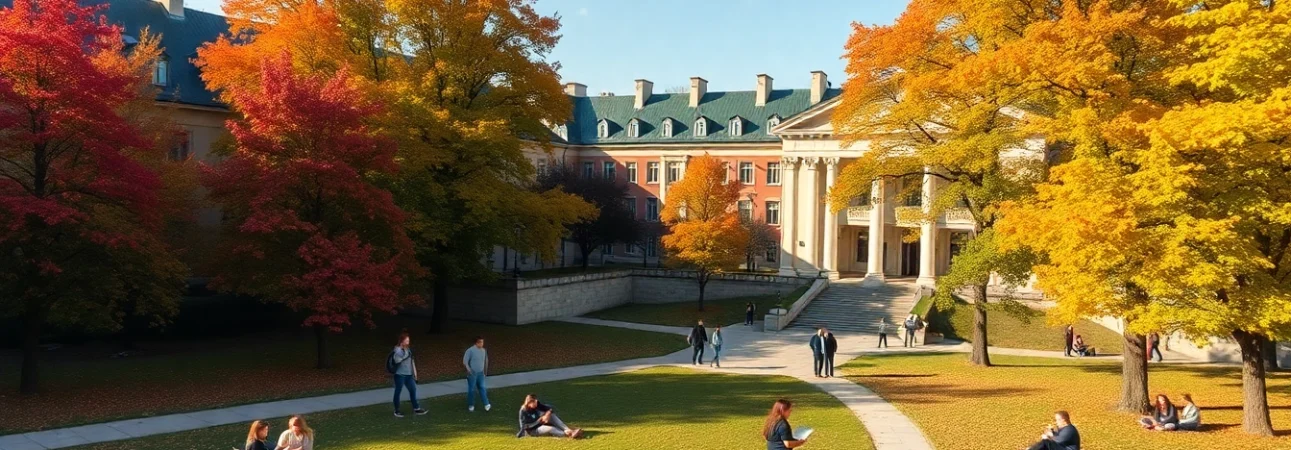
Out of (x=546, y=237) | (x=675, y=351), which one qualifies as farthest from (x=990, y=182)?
(x=546, y=237)

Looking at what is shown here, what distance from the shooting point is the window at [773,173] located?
60031 millimetres

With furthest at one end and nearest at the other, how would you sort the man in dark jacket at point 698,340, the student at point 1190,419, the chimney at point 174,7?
the chimney at point 174,7 < the man in dark jacket at point 698,340 < the student at point 1190,419

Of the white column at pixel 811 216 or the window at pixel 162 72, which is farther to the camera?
the white column at pixel 811 216

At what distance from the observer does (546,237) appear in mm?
32062

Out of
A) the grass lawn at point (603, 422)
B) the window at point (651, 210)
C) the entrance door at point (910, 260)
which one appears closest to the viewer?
the grass lawn at point (603, 422)

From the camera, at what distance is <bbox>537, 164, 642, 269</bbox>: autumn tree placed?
52.7 meters

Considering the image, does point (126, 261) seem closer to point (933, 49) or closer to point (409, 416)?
point (409, 416)

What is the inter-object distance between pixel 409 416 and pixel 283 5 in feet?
56.2

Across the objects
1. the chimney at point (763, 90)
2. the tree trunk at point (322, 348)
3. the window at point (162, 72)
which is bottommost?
the tree trunk at point (322, 348)

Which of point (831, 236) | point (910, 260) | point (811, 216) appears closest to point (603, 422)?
point (831, 236)

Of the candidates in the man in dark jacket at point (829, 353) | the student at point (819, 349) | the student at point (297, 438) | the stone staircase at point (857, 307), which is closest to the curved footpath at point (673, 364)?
the student at point (819, 349)

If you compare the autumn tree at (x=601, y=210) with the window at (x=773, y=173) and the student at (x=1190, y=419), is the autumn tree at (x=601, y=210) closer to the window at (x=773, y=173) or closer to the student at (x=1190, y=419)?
the window at (x=773, y=173)

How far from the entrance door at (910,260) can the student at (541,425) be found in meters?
45.6

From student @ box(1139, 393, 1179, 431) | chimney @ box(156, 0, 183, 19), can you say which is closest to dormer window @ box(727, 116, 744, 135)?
chimney @ box(156, 0, 183, 19)
